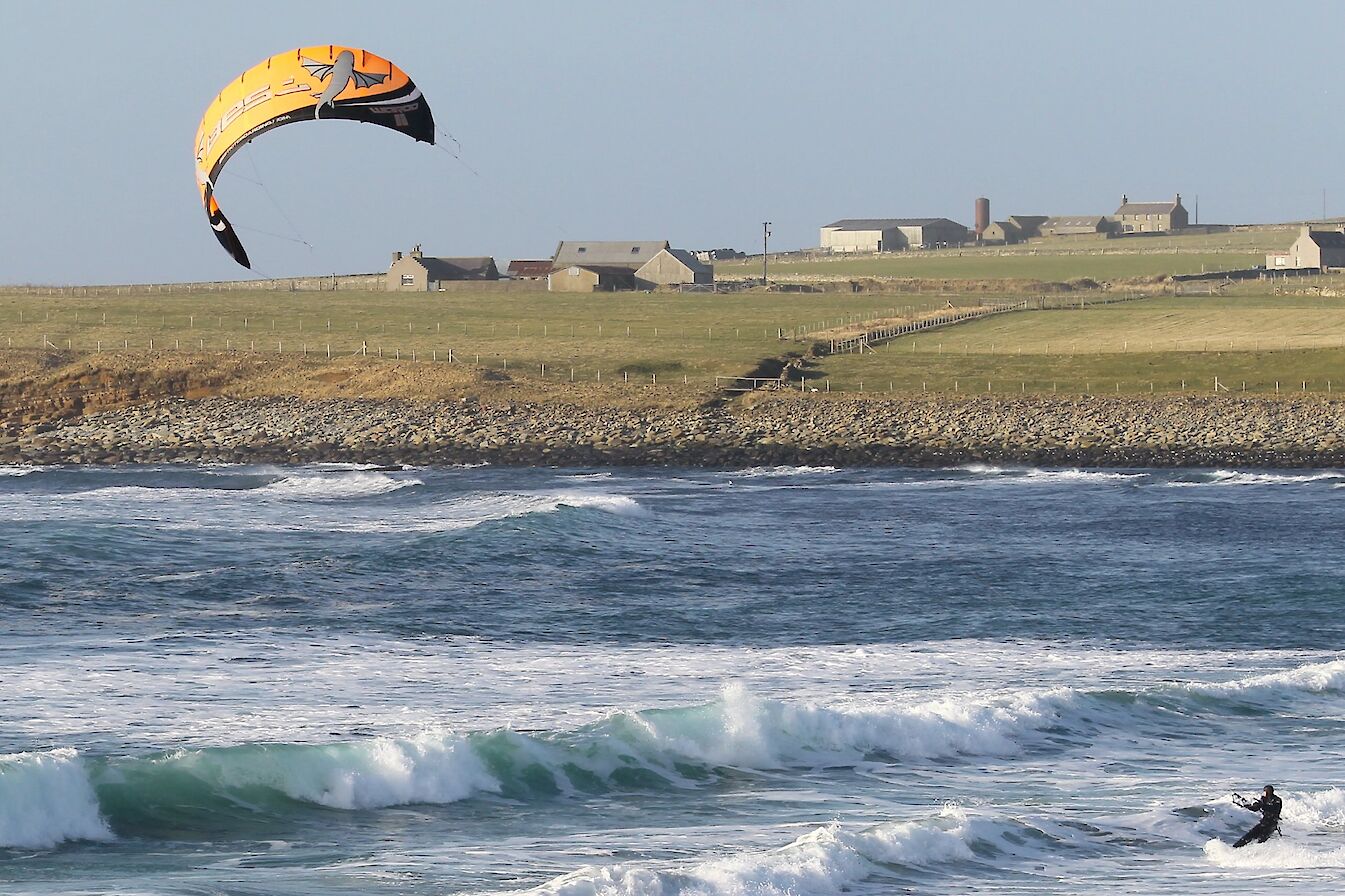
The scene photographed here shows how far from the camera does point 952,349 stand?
77375mm

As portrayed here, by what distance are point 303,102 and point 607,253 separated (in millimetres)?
99853

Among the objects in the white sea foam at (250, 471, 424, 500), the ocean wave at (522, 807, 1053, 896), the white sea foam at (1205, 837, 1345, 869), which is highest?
the ocean wave at (522, 807, 1053, 896)

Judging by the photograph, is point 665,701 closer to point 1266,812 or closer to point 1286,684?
point 1266,812

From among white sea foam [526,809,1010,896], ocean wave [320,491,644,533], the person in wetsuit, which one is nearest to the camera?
white sea foam [526,809,1010,896]

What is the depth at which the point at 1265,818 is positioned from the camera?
16500 mm

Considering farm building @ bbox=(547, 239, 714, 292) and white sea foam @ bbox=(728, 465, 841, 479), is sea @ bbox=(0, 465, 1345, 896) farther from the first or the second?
farm building @ bbox=(547, 239, 714, 292)

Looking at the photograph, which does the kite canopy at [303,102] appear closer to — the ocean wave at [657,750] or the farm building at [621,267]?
the ocean wave at [657,750]

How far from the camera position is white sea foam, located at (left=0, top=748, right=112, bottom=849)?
16.4m

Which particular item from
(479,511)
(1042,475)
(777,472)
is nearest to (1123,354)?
(1042,475)

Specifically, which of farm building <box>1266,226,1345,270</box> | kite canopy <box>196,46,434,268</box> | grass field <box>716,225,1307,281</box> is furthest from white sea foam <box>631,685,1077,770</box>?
grass field <box>716,225,1307,281</box>

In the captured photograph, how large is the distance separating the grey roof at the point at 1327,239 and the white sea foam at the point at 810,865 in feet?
409

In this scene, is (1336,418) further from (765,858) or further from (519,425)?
(765,858)

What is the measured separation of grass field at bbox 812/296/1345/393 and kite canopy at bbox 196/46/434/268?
3504 cm

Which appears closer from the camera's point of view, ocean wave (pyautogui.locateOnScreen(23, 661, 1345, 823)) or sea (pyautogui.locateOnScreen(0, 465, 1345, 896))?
sea (pyautogui.locateOnScreen(0, 465, 1345, 896))
